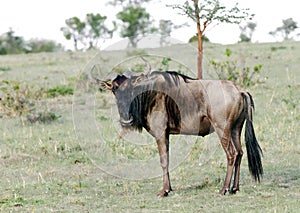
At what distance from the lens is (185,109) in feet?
22.6

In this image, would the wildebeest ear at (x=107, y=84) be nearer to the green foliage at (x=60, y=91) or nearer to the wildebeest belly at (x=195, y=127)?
the wildebeest belly at (x=195, y=127)

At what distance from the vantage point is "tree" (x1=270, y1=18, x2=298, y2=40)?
1858 inches

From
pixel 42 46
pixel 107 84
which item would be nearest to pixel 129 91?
pixel 107 84

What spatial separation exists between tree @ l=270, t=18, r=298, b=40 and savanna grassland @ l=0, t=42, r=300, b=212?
111ft

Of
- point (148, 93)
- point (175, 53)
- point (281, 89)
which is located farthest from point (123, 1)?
point (148, 93)

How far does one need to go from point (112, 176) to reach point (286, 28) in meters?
43.2

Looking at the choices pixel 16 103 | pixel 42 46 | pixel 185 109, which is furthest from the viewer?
pixel 42 46

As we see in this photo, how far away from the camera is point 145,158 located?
8.74m

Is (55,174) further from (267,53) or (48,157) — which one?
(267,53)

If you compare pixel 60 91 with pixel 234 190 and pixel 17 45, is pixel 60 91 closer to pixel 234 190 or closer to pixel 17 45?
pixel 234 190

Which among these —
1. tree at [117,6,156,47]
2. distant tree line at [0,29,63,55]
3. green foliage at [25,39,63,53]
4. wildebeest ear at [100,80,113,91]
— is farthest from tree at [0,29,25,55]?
wildebeest ear at [100,80,113,91]

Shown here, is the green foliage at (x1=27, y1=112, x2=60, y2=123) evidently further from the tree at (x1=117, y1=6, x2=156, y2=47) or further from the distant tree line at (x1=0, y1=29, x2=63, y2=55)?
the distant tree line at (x1=0, y1=29, x2=63, y2=55)

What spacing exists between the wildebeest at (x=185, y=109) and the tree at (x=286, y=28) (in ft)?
137

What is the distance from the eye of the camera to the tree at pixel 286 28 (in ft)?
155
